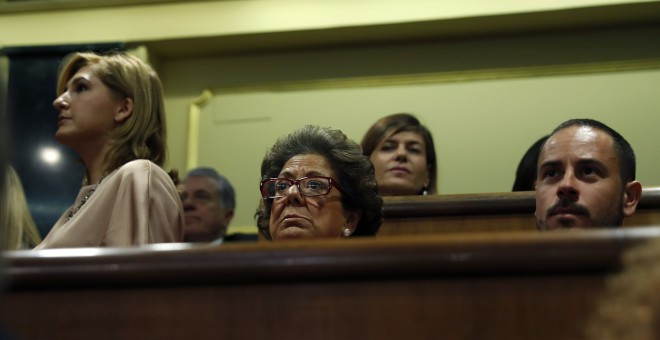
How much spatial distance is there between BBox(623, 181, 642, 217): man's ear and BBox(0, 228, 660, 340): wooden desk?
4.23 feet

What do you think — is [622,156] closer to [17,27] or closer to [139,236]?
[139,236]

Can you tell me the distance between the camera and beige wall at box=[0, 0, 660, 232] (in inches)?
177

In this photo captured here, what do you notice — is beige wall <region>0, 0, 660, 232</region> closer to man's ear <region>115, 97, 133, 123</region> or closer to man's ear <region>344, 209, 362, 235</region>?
man's ear <region>115, 97, 133, 123</region>

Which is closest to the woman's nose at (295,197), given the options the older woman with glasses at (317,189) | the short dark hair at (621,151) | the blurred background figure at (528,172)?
the older woman with glasses at (317,189)

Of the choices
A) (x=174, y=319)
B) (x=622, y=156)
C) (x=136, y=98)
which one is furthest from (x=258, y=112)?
(x=174, y=319)

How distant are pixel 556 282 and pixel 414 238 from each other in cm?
17

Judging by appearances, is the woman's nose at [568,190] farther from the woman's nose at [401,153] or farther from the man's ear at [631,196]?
the woman's nose at [401,153]

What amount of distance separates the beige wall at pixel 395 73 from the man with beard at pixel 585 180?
204 cm

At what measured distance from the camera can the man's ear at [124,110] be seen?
2471 mm

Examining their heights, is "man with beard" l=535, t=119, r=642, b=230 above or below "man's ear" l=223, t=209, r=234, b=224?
below

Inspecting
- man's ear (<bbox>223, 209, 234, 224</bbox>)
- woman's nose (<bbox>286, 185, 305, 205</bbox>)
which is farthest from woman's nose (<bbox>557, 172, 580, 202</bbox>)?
man's ear (<bbox>223, 209, 234, 224</bbox>)

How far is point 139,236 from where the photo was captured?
213cm

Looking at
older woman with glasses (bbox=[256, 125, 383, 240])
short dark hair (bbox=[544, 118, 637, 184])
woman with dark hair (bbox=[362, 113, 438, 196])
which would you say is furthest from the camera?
woman with dark hair (bbox=[362, 113, 438, 196])

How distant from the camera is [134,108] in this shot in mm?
2457
